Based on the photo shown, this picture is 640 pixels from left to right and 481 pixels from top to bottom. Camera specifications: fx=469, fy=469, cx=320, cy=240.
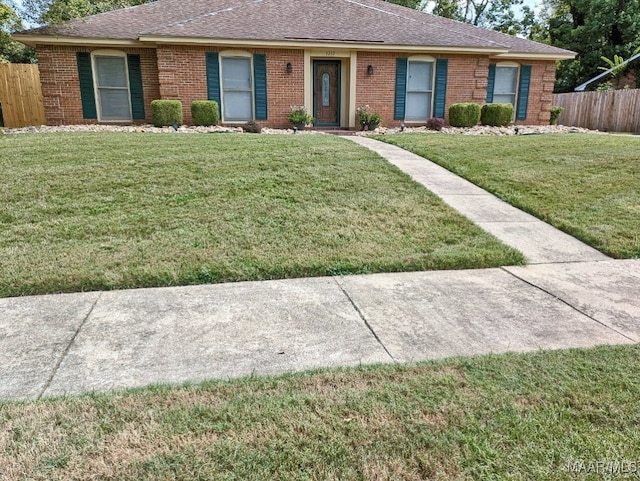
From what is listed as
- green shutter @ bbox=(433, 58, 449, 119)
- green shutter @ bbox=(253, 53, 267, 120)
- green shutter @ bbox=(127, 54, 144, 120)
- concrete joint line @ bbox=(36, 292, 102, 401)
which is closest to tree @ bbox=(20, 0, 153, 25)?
green shutter @ bbox=(127, 54, 144, 120)

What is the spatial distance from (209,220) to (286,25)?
1144cm

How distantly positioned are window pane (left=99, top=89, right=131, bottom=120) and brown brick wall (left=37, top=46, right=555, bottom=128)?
602 mm

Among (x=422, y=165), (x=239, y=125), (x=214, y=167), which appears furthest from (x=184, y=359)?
(x=239, y=125)

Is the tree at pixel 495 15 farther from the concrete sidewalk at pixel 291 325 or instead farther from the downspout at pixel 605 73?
the concrete sidewalk at pixel 291 325

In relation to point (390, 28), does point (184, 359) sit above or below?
below

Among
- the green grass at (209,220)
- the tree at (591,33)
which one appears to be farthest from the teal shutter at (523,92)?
the tree at (591,33)

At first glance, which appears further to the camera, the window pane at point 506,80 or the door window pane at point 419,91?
the window pane at point 506,80

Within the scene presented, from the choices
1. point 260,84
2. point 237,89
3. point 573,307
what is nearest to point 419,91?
point 260,84

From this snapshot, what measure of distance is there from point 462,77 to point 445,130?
7.68ft

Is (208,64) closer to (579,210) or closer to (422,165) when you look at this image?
(422,165)

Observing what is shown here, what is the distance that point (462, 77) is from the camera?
1560 cm

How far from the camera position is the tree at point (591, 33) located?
80.5 feet

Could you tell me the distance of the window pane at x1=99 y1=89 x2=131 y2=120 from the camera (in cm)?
1424

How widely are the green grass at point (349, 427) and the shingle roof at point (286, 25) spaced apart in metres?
12.9
